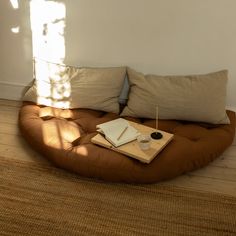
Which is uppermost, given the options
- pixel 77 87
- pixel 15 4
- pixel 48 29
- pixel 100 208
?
pixel 15 4

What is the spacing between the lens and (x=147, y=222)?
6.36 feet

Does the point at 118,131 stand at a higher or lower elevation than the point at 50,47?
lower

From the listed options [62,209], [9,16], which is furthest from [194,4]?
[62,209]

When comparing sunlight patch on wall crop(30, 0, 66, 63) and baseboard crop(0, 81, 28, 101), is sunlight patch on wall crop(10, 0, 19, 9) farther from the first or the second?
baseboard crop(0, 81, 28, 101)

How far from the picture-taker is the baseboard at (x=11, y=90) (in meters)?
3.24

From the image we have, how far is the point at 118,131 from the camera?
2.37 metres

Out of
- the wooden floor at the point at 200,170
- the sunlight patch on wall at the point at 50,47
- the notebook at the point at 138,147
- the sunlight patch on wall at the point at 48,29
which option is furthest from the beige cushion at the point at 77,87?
the notebook at the point at 138,147

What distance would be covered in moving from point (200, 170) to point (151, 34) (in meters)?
1.12

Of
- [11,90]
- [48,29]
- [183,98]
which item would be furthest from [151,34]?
[11,90]

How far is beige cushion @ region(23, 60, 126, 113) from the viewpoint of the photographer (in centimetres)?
277

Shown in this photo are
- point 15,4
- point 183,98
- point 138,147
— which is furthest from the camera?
point 15,4

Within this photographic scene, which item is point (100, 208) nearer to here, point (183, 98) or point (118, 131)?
point (118, 131)

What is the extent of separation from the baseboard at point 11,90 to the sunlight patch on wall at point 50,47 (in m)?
0.36

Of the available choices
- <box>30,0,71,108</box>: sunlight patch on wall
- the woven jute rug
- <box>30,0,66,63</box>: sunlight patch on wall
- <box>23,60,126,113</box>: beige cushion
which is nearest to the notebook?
the woven jute rug
